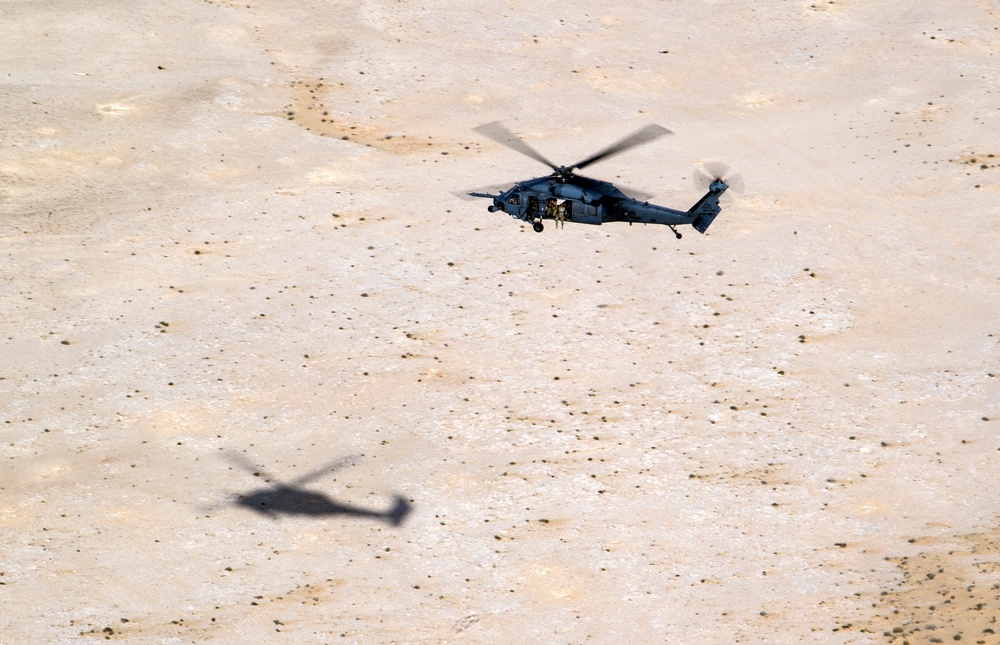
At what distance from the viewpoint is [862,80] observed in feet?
261

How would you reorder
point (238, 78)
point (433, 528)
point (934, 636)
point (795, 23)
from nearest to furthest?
point (934, 636) < point (433, 528) < point (238, 78) < point (795, 23)

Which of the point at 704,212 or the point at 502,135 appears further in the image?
the point at 502,135

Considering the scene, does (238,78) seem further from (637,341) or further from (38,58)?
(637,341)

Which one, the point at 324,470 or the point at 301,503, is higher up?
the point at 324,470

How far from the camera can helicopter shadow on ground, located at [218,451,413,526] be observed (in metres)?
57.4

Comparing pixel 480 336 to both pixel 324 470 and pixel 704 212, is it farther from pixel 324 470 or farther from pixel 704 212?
pixel 704 212

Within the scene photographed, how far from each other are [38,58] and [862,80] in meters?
46.2

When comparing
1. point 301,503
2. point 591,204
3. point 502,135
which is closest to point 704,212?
point 591,204

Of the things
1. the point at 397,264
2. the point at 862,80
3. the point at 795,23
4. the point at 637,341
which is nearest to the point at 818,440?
the point at 637,341

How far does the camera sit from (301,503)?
5772 cm

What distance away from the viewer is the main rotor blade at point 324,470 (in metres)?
58.3

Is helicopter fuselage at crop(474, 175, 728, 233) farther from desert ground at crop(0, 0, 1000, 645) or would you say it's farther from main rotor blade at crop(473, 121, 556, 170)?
main rotor blade at crop(473, 121, 556, 170)

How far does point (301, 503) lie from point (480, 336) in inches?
455

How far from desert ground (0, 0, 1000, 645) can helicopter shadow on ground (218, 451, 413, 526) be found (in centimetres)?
16
